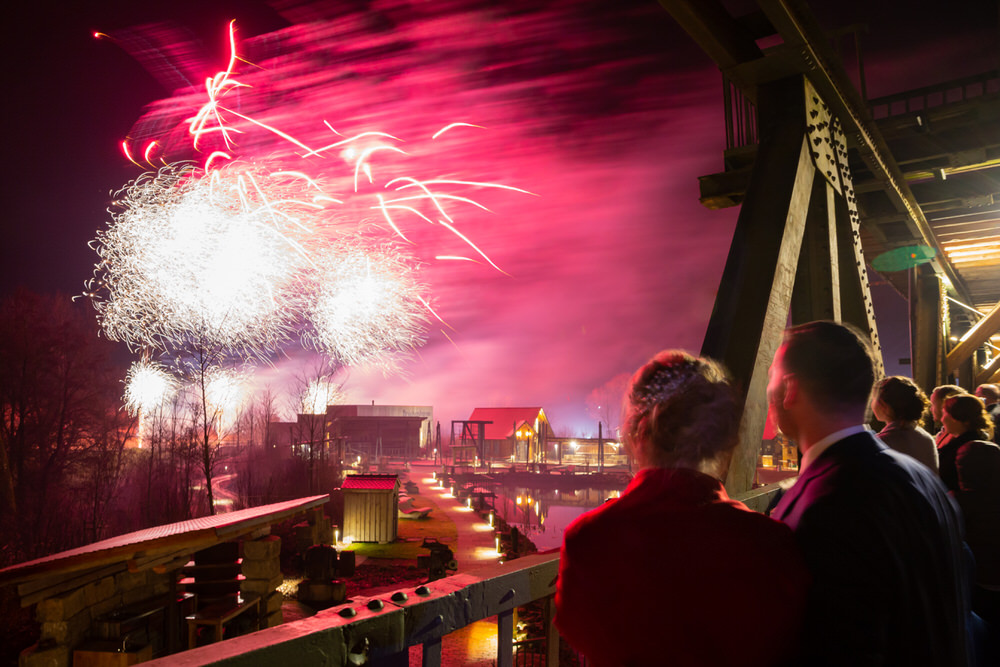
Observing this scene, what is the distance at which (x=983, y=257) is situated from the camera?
8641 mm

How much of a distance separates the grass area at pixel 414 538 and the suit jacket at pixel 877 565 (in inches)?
823

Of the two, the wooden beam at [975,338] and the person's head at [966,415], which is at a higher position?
the wooden beam at [975,338]

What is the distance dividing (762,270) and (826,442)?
1248 millimetres

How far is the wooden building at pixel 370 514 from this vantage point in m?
23.2

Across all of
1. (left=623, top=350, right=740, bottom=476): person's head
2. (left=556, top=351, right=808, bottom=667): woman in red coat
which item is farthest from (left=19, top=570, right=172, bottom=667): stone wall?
(left=623, top=350, right=740, bottom=476): person's head

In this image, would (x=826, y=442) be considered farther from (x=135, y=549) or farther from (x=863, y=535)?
(x=135, y=549)

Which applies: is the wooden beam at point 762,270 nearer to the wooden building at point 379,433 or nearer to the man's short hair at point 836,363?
the man's short hair at point 836,363

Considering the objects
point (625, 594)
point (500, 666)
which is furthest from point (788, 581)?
point (500, 666)

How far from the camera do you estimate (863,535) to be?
122 centimetres

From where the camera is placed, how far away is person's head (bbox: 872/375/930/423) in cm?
327

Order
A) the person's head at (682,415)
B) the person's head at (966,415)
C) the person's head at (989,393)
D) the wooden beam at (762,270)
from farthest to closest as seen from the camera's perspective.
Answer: the person's head at (989,393) → the person's head at (966,415) → the wooden beam at (762,270) → the person's head at (682,415)

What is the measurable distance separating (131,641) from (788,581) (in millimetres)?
10252

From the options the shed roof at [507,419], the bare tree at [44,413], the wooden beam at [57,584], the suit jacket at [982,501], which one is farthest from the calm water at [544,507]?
the suit jacket at [982,501]

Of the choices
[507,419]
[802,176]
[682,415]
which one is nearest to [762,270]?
[802,176]
